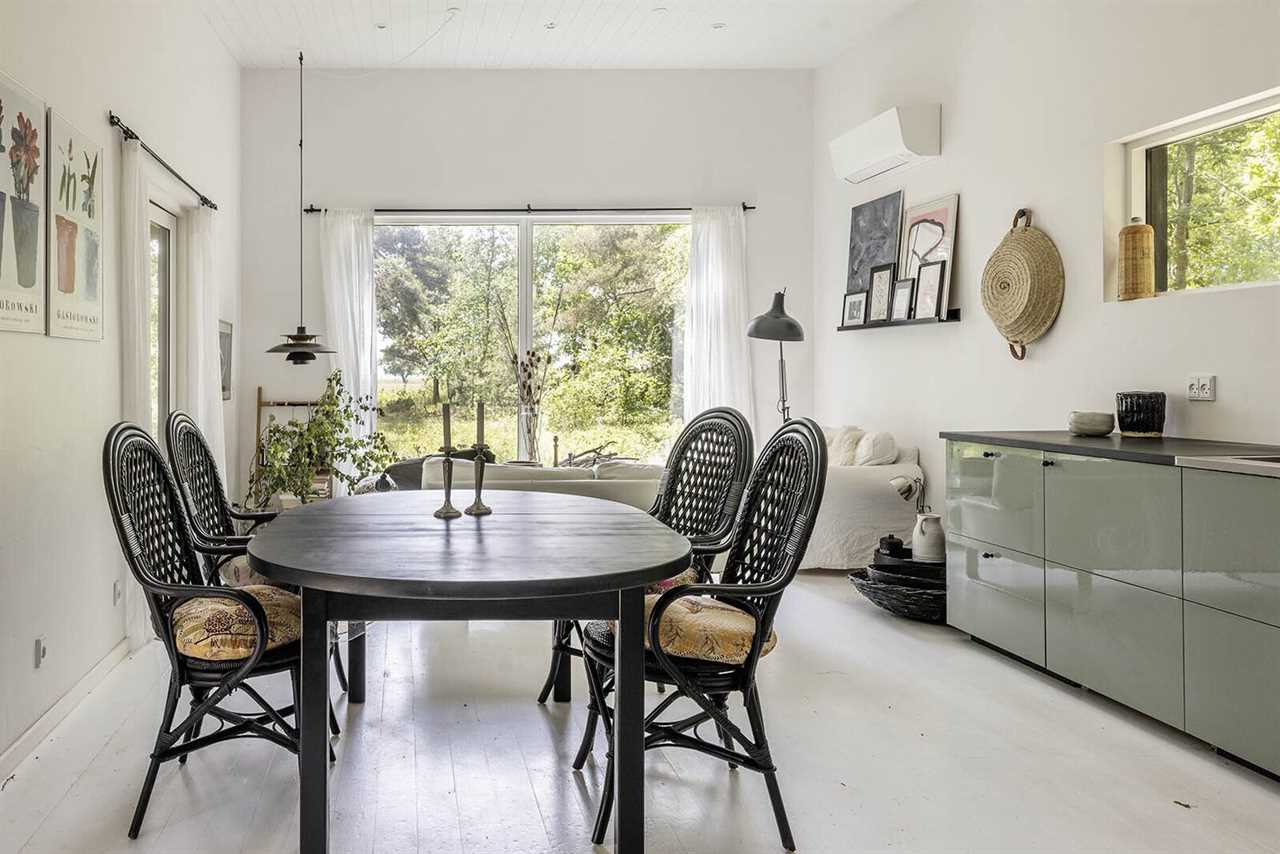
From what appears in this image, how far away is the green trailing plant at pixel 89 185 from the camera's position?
3.37 metres

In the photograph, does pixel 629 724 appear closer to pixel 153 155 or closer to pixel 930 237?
pixel 153 155

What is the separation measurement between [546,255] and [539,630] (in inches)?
133

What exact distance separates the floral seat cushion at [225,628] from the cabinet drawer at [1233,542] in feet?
8.17

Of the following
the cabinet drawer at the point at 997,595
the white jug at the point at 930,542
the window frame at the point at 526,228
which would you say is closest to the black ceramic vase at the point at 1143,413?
the cabinet drawer at the point at 997,595

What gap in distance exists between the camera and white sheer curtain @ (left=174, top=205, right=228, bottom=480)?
4691 millimetres

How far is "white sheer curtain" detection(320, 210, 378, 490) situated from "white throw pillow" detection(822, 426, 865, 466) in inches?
125

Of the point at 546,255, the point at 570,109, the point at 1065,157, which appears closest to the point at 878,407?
the point at 1065,157

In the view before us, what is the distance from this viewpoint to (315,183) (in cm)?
651

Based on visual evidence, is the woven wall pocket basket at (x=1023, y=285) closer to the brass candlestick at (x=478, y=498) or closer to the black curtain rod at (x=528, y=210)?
the black curtain rod at (x=528, y=210)

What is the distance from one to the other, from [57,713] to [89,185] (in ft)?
6.11

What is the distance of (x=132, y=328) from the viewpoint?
3.78 metres

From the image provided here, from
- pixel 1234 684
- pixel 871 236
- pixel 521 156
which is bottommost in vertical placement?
pixel 1234 684

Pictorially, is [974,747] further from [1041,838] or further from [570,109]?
[570,109]

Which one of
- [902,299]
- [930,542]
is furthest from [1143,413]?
[902,299]
